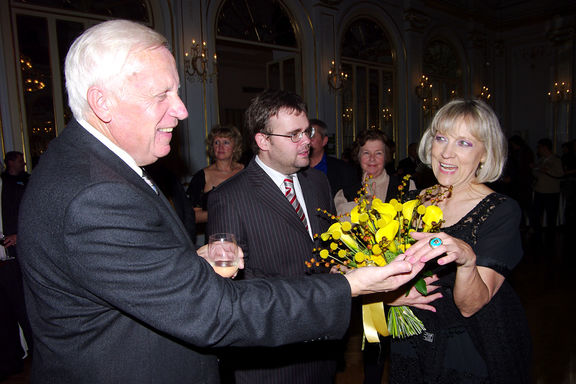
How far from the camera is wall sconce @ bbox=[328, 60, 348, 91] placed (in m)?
8.18

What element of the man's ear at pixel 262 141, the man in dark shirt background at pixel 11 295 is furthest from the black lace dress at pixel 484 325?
the man in dark shirt background at pixel 11 295

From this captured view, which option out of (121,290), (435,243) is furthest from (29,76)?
(435,243)

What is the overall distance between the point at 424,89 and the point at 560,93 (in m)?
4.41

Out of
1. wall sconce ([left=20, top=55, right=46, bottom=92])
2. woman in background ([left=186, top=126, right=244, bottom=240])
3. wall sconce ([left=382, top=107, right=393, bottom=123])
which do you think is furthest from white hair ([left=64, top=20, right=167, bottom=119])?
wall sconce ([left=382, top=107, right=393, bottom=123])

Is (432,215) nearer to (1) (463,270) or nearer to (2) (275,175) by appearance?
(1) (463,270)

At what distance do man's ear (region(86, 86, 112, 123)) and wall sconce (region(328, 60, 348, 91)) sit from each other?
24.5 ft

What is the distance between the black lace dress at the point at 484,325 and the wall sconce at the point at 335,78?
6.85m

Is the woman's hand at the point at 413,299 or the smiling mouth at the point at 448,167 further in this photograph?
the smiling mouth at the point at 448,167

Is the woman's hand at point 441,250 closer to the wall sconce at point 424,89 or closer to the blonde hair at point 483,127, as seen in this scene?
the blonde hair at point 483,127

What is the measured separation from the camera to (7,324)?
3404mm

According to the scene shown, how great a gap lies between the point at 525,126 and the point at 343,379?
1248 centimetres

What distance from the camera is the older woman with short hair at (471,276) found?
1.56 meters

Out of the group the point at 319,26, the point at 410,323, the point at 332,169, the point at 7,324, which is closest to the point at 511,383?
the point at 410,323

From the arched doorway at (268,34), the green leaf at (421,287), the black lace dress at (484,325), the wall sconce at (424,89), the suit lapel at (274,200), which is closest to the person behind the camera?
the green leaf at (421,287)
